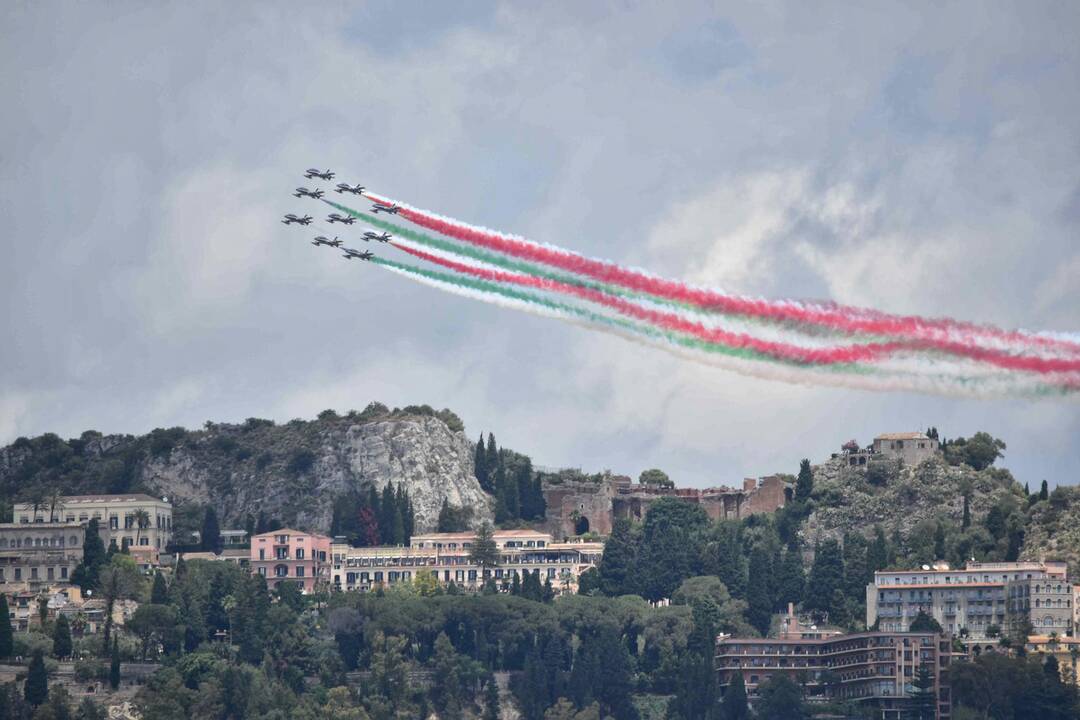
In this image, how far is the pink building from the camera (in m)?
197

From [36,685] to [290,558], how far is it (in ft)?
102

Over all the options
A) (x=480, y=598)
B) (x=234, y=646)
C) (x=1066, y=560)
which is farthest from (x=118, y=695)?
(x=1066, y=560)

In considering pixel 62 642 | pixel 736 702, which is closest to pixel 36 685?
pixel 62 642

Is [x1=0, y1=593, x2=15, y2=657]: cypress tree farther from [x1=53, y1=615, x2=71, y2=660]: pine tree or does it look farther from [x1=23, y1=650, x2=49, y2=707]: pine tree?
[x1=23, y1=650, x2=49, y2=707]: pine tree

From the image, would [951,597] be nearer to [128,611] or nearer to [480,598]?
[480,598]

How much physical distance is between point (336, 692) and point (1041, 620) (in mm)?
36536

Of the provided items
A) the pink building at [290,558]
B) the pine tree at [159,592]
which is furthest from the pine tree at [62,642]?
the pink building at [290,558]

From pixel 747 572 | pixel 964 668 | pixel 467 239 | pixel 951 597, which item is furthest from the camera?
pixel 747 572

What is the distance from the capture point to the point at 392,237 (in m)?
153

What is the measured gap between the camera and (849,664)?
17688 cm

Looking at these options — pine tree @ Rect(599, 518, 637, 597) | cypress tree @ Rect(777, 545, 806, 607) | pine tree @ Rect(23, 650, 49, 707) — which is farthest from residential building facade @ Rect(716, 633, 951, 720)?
pine tree @ Rect(23, 650, 49, 707)

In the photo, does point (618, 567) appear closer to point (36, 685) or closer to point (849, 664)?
point (849, 664)

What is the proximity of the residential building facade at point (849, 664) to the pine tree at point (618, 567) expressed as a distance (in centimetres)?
1363

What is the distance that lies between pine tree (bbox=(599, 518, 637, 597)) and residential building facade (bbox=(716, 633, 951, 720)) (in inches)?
537
